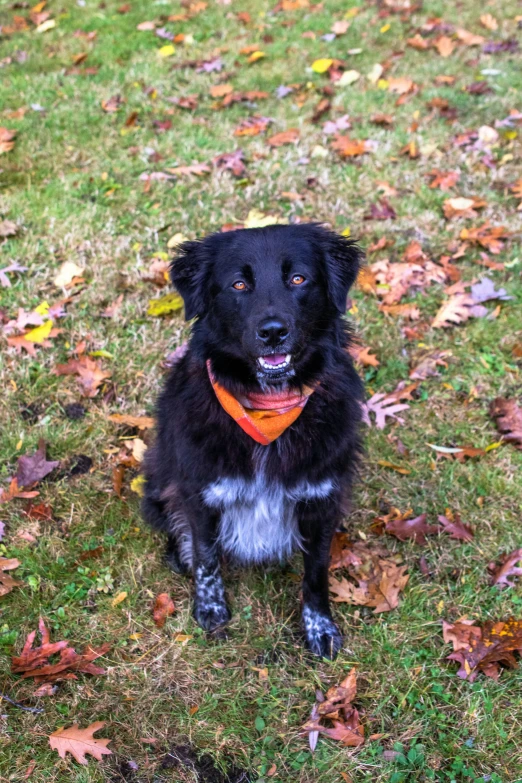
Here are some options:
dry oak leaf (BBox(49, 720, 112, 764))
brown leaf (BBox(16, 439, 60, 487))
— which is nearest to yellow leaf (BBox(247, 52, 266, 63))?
brown leaf (BBox(16, 439, 60, 487))

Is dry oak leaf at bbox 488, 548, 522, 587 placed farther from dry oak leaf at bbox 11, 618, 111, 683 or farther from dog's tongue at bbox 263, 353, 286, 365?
dry oak leaf at bbox 11, 618, 111, 683

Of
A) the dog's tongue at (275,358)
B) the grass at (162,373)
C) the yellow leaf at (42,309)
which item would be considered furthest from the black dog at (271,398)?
the yellow leaf at (42,309)

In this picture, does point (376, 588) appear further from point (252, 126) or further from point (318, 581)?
point (252, 126)

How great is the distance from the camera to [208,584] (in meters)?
3.31

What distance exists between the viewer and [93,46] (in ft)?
26.9

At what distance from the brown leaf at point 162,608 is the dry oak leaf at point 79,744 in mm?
Result: 638

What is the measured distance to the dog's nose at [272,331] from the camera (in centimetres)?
265

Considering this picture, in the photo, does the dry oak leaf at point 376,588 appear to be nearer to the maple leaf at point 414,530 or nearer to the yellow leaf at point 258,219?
the maple leaf at point 414,530

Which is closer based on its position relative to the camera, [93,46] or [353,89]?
[353,89]

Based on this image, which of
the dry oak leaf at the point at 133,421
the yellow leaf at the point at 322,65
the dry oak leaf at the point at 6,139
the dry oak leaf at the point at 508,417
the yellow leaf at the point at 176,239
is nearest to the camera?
the dry oak leaf at the point at 508,417

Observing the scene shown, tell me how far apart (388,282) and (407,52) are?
4.42m

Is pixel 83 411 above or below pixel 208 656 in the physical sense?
above

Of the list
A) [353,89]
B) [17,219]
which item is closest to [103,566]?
[17,219]

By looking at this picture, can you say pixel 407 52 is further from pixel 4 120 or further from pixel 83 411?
pixel 83 411
